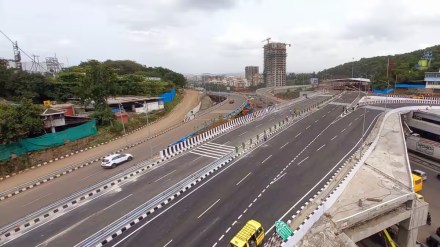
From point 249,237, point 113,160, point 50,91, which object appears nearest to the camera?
point 249,237

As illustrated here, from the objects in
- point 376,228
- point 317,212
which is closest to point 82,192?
point 317,212

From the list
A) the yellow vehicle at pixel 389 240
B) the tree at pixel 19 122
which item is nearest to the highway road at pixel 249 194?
the yellow vehicle at pixel 389 240

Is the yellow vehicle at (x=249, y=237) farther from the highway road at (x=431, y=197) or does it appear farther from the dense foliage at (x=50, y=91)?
the dense foliage at (x=50, y=91)

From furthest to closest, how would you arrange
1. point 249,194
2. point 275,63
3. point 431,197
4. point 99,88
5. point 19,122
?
1. point 275,63
2. point 99,88
3. point 19,122
4. point 431,197
5. point 249,194

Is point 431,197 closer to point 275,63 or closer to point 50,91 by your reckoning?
point 50,91

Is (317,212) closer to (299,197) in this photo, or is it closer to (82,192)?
(299,197)

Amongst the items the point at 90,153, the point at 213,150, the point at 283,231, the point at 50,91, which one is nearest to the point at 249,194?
the point at 283,231
